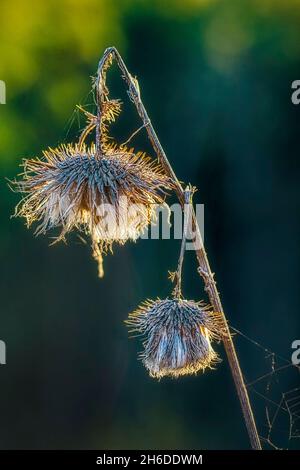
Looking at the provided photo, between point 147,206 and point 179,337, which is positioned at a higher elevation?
point 147,206

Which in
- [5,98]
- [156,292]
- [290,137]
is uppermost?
[5,98]

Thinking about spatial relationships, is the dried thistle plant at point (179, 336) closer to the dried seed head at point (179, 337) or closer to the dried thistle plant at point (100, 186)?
the dried seed head at point (179, 337)

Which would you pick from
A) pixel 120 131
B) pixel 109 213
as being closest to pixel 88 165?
pixel 109 213

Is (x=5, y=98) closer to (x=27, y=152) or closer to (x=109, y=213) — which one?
(x=27, y=152)

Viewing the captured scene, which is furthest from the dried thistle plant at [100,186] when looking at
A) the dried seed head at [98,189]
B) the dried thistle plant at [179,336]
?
the dried thistle plant at [179,336]

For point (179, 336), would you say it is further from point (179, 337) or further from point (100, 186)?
point (100, 186)

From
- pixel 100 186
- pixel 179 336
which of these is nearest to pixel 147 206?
pixel 100 186

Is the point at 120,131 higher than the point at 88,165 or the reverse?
higher
